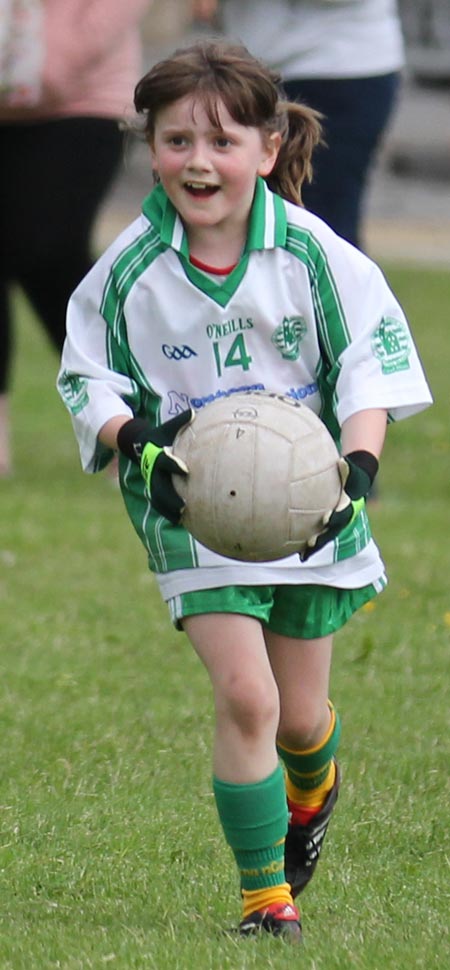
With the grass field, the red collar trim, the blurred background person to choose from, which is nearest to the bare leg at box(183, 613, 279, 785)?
the grass field

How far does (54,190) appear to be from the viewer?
7820mm

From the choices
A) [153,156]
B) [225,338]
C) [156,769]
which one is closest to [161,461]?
[225,338]

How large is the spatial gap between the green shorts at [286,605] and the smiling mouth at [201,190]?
2.50ft

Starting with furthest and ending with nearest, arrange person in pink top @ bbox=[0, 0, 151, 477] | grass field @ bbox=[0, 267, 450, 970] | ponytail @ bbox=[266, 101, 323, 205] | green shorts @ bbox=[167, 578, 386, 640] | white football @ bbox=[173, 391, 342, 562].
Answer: person in pink top @ bbox=[0, 0, 151, 477]
ponytail @ bbox=[266, 101, 323, 205]
green shorts @ bbox=[167, 578, 386, 640]
grass field @ bbox=[0, 267, 450, 970]
white football @ bbox=[173, 391, 342, 562]

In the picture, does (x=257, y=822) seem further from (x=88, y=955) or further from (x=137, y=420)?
(x=137, y=420)

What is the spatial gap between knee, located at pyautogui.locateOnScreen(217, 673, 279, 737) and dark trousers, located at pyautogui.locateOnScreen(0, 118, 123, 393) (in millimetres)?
4383

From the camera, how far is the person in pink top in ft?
25.6

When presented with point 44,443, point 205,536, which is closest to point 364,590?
point 205,536

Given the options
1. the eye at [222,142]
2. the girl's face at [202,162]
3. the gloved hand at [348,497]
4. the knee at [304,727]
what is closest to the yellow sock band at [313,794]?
the knee at [304,727]

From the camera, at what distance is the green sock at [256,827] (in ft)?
12.4

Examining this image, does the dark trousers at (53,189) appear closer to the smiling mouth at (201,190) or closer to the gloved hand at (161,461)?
the smiling mouth at (201,190)

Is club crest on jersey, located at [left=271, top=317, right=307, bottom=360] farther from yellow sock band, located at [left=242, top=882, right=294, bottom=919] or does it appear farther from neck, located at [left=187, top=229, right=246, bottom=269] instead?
yellow sock band, located at [left=242, top=882, right=294, bottom=919]

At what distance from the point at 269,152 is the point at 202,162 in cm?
25

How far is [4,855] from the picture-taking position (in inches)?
166
